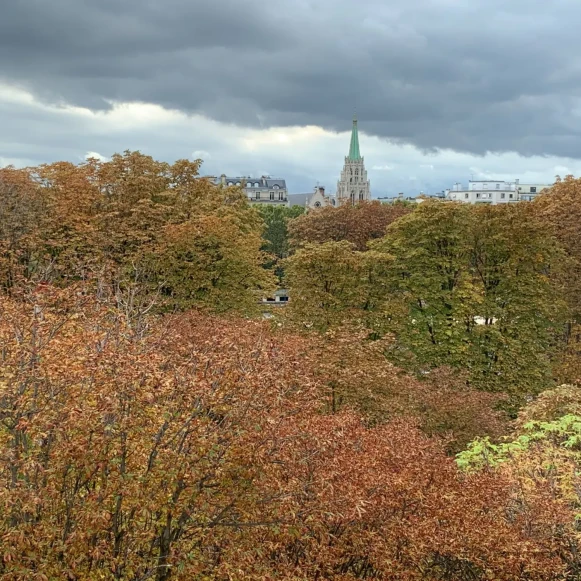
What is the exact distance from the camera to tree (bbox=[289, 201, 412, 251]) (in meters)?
60.4

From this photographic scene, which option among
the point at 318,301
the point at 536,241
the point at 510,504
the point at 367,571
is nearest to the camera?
the point at 367,571

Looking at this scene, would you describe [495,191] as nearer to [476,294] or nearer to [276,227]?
[276,227]

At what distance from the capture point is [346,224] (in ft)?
199

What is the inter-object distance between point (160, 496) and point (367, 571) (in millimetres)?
4793

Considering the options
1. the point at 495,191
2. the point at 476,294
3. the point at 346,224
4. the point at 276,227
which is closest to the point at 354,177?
the point at 495,191

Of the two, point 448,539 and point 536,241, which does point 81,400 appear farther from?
point 536,241

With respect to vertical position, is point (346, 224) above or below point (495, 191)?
below

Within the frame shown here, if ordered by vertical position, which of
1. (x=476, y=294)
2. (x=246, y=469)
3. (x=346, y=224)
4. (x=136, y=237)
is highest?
(x=346, y=224)

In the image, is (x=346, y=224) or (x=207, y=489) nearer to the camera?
(x=207, y=489)

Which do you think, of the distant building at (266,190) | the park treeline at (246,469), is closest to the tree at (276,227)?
the park treeline at (246,469)

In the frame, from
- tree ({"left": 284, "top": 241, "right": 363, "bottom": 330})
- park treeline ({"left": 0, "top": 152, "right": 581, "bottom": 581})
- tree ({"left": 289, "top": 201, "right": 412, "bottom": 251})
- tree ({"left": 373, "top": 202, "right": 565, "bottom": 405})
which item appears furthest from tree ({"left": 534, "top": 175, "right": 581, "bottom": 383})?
tree ({"left": 289, "top": 201, "right": 412, "bottom": 251})

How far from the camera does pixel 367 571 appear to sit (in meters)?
11.4

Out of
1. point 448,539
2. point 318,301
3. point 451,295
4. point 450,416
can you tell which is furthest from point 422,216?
point 448,539

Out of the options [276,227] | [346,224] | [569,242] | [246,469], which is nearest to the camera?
[246,469]
